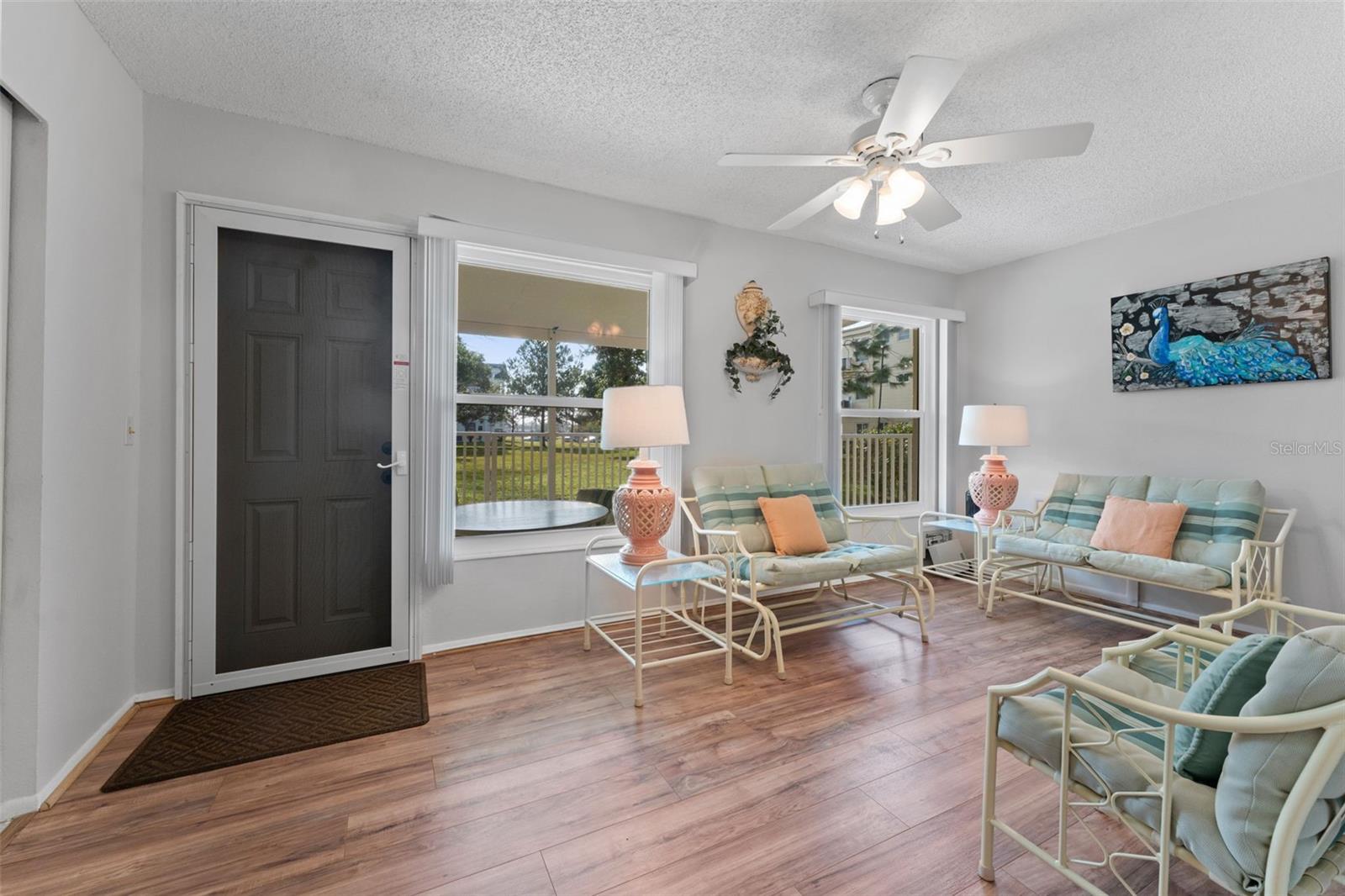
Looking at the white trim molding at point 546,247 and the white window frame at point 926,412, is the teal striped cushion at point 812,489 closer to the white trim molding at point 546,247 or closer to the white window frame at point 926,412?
the white window frame at point 926,412

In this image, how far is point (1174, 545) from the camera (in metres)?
3.21

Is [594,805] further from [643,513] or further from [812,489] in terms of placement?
[812,489]

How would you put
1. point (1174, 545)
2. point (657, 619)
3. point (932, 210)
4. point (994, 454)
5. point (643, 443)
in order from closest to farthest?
1. point (932, 210)
2. point (643, 443)
3. point (1174, 545)
4. point (657, 619)
5. point (994, 454)

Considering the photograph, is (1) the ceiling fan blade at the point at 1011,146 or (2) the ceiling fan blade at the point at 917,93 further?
(1) the ceiling fan blade at the point at 1011,146

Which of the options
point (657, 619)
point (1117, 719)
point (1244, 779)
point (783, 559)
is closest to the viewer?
point (1244, 779)

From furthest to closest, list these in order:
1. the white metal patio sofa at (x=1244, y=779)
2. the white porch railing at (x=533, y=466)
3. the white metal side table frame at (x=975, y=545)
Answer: the white metal side table frame at (x=975, y=545), the white porch railing at (x=533, y=466), the white metal patio sofa at (x=1244, y=779)

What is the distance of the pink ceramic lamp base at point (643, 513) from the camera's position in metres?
2.69

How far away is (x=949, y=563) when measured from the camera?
4500 mm

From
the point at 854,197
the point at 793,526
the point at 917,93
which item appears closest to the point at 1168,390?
the point at 793,526

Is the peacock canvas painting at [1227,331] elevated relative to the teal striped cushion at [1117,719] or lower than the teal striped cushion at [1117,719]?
elevated

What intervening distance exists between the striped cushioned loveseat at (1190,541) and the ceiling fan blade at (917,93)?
2568mm

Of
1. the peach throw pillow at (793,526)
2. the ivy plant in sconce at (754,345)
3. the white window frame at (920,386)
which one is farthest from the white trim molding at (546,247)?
the peach throw pillow at (793,526)

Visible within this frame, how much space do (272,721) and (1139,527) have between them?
4417 mm

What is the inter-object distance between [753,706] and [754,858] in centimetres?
85
